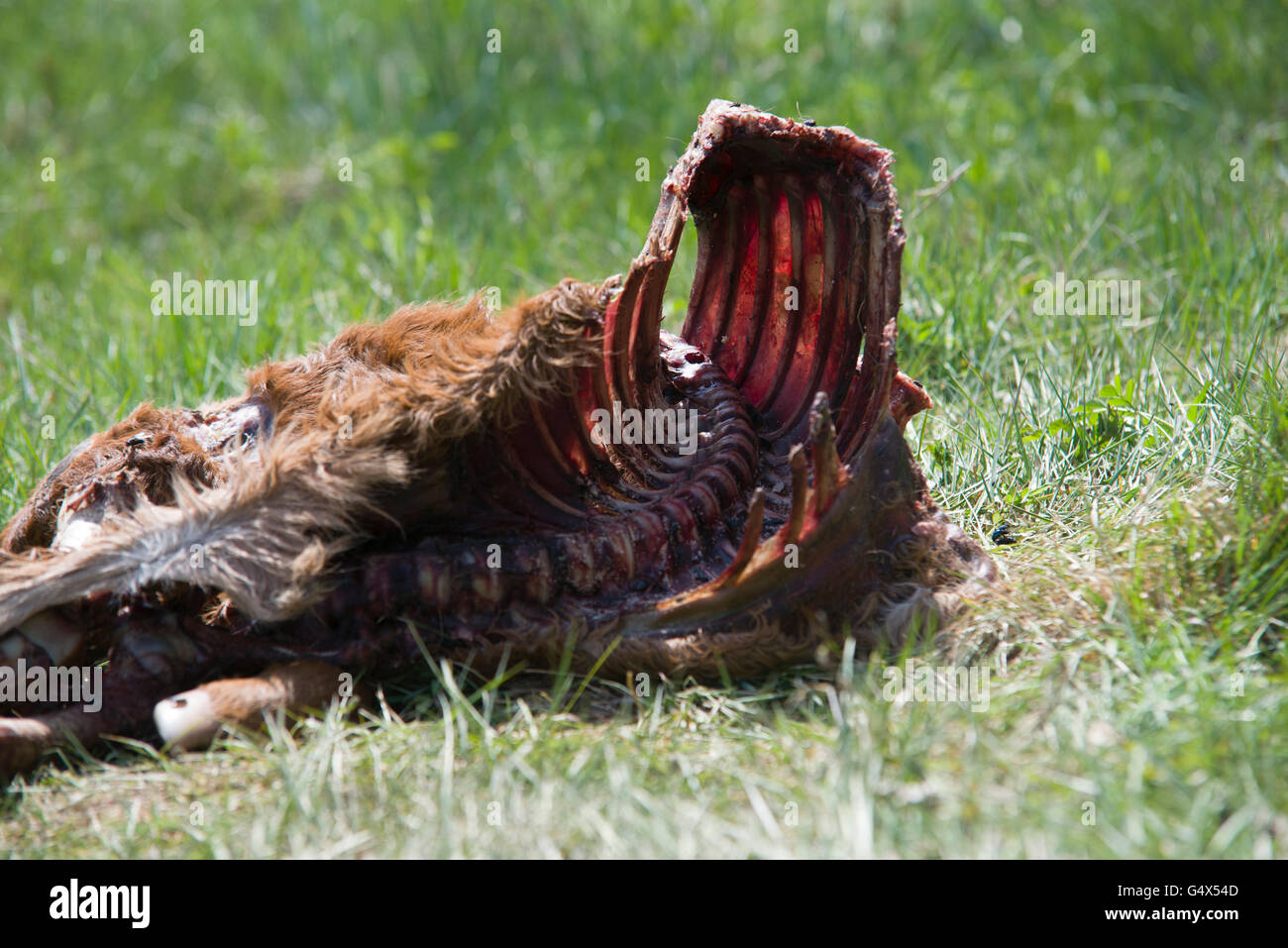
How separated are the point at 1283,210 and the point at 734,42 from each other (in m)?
2.69

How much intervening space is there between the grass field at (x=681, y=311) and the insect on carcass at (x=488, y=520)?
0.38 feet

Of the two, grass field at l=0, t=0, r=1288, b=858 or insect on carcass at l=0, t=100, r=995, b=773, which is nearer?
grass field at l=0, t=0, r=1288, b=858

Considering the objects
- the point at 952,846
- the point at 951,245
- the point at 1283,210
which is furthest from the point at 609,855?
the point at 1283,210

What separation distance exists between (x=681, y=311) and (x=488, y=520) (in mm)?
1845

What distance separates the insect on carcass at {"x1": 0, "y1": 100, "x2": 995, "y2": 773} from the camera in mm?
2240

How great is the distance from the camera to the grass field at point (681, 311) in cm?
193

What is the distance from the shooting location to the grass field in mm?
1929

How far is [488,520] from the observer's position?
2414 mm

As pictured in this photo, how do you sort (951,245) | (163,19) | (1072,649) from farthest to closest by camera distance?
(163,19), (951,245), (1072,649)

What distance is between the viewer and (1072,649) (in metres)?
2.24

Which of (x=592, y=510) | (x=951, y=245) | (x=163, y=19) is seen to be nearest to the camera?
(x=592, y=510)

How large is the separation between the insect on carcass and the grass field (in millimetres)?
117

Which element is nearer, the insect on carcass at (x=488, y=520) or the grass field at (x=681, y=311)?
the grass field at (x=681, y=311)

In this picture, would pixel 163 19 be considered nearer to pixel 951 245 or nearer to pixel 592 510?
pixel 951 245
